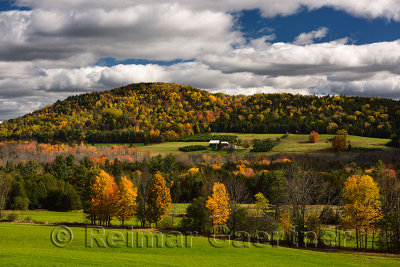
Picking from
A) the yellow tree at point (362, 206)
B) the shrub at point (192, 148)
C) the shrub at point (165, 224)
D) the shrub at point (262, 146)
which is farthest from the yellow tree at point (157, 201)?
the shrub at point (192, 148)

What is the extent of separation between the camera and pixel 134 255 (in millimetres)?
33250

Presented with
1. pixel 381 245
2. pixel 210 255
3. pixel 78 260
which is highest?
pixel 78 260

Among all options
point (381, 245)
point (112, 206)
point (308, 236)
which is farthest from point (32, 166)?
point (381, 245)

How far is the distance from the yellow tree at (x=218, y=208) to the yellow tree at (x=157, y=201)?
9670mm

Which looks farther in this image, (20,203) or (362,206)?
(20,203)

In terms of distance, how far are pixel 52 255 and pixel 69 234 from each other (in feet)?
56.8

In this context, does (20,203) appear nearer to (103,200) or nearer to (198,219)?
(103,200)

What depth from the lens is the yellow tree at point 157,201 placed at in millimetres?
63938

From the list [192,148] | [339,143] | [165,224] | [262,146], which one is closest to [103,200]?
[165,224]

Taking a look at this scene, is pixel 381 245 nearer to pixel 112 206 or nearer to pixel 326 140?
pixel 112 206

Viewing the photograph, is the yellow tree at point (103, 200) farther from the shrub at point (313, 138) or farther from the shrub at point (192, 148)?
the shrub at point (313, 138)

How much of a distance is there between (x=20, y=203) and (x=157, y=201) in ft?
139

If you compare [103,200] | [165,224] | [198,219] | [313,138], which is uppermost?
[313,138]

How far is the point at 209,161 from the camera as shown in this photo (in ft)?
543
